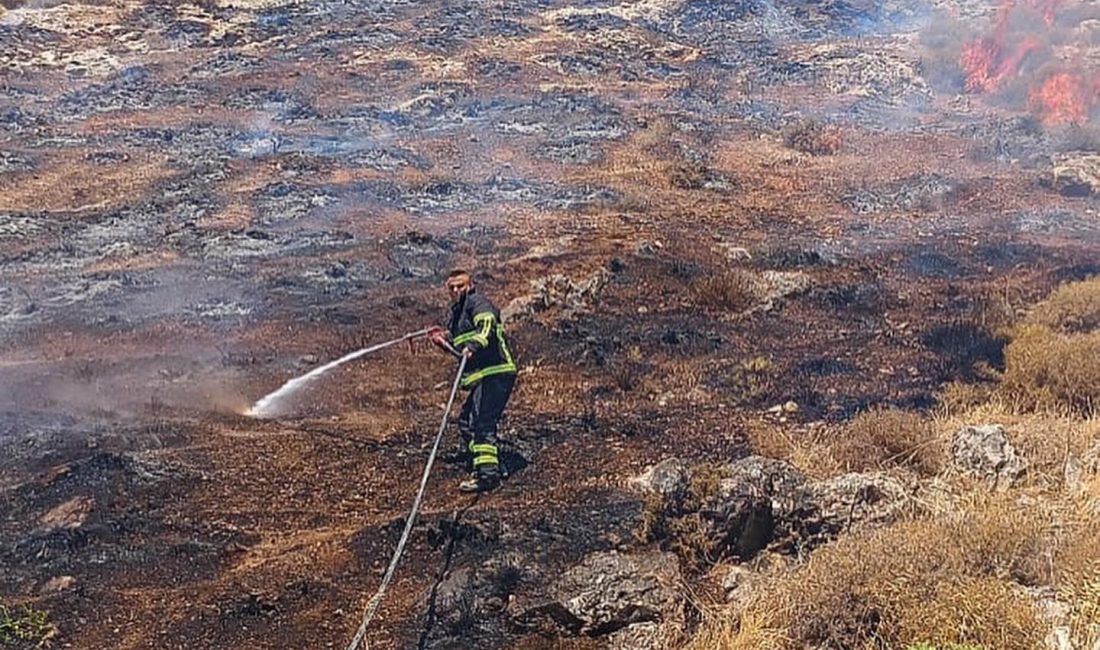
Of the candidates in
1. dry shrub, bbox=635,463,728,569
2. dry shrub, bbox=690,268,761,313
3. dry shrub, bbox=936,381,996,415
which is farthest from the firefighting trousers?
dry shrub, bbox=690,268,761,313

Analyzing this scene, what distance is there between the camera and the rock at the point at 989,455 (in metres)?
6.09

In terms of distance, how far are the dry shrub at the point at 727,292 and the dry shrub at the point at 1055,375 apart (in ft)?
10.3

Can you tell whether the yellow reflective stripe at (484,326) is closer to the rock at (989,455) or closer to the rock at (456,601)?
the rock at (456,601)

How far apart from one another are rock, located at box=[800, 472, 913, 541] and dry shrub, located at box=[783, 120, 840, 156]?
44.6 ft

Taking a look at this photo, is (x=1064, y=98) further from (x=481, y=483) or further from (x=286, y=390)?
(x=481, y=483)

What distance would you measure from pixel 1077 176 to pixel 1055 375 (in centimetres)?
1026

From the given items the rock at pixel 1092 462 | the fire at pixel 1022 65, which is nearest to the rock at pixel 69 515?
the rock at pixel 1092 462

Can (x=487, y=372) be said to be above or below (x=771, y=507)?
above

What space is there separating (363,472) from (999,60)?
2371cm

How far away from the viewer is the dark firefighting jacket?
6621 millimetres

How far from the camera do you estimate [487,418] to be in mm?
6879

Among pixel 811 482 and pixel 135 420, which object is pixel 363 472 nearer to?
pixel 135 420

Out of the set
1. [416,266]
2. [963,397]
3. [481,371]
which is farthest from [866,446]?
[416,266]

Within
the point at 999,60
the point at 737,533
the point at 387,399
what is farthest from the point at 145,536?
the point at 999,60
